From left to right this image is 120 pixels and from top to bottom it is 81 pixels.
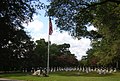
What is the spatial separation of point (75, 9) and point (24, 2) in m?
10.2

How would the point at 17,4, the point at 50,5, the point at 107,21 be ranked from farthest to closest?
the point at 107,21 < the point at 50,5 < the point at 17,4

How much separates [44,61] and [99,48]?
2489 centimetres

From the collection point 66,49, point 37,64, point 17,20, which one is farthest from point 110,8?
point 66,49

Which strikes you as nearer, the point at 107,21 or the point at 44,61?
the point at 107,21

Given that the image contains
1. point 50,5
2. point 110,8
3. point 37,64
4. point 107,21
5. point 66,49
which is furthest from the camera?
point 66,49

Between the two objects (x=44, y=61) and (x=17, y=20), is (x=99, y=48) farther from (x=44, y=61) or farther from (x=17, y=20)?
(x=17, y=20)

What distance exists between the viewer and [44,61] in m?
94.1

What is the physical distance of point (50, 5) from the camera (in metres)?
24.5

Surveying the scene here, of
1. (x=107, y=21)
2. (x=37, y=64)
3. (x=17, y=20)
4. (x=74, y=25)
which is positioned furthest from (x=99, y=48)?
(x=17, y=20)

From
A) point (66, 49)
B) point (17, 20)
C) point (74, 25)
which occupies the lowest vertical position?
point (17, 20)

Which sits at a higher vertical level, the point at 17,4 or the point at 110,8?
the point at 110,8

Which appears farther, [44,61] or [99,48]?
[44,61]

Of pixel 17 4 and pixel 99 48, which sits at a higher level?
pixel 99 48

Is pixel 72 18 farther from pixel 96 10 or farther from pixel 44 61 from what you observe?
pixel 44 61
